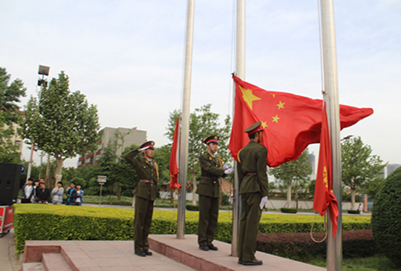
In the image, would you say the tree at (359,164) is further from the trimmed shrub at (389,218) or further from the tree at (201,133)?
the trimmed shrub at (389,218)

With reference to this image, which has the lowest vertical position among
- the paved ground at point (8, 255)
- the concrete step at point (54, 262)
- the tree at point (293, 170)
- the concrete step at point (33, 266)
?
the paved ground at point (8, 255)

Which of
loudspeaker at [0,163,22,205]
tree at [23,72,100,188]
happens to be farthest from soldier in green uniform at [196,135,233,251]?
tree at [23,72,100,188]

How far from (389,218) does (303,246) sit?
1819 mm

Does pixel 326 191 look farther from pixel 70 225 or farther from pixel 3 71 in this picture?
pixel 3 71

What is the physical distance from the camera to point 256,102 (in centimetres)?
507

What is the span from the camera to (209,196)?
19.1 ft

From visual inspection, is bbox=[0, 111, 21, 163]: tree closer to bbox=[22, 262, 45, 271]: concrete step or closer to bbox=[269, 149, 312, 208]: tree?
bbox=[22, 262, 45, 271]: concrete step

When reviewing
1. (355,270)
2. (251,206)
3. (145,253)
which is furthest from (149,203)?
(355,270)

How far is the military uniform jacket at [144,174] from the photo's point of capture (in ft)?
19.2

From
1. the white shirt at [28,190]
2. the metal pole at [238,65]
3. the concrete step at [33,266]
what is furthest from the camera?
the white shirt at [28,190]

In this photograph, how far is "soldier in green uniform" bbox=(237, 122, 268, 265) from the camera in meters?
A: 4.36

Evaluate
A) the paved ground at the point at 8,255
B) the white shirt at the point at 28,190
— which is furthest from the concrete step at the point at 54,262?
the white shirt at the point at 28,190

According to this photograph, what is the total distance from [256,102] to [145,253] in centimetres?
335

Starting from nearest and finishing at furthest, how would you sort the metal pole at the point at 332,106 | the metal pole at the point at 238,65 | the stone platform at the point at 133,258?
the metal pole at the point at 332,106, the stone platform at the point at 133,258, the metal pole at the point at 238,65
